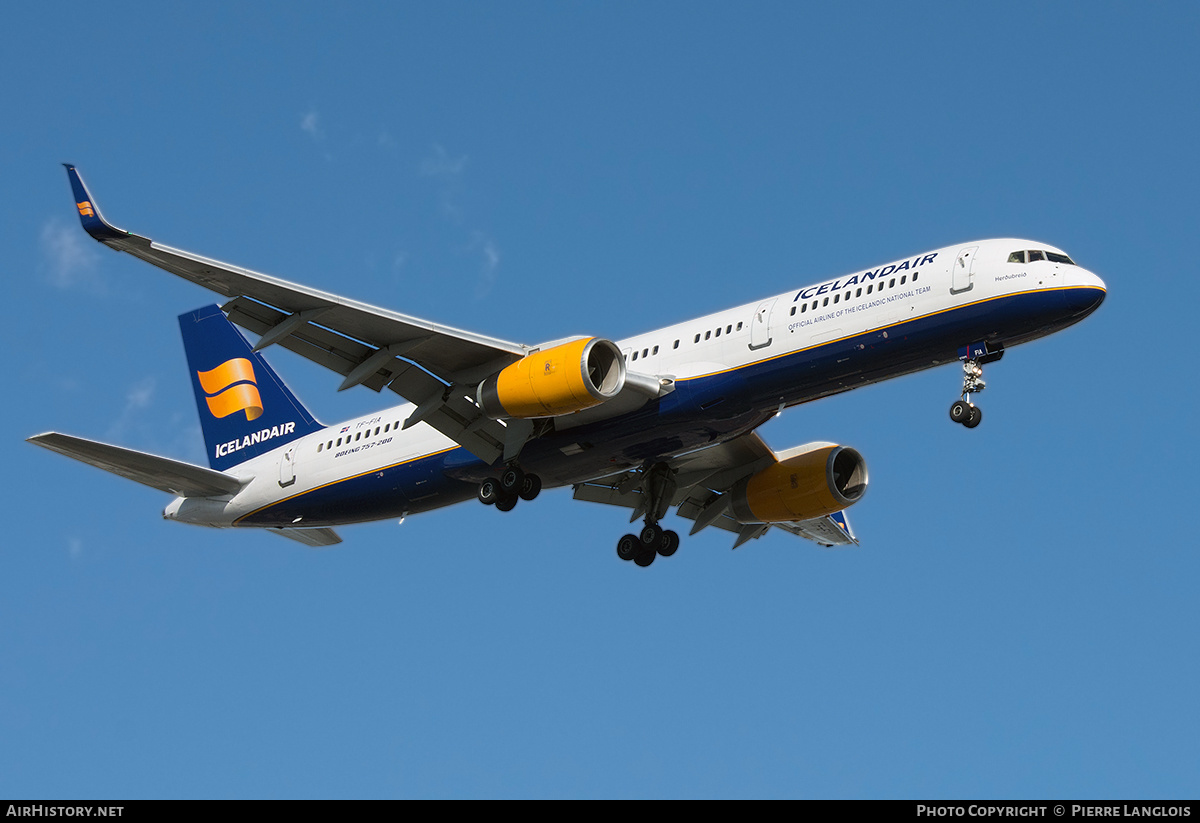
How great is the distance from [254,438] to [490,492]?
955 cm

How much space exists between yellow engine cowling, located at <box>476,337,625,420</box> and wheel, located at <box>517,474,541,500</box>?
2.38 m

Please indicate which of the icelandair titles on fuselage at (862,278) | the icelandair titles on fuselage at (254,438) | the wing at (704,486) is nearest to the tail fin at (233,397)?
the icelandair titles on fuselage at (254,438)

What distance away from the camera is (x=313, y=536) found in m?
38.1

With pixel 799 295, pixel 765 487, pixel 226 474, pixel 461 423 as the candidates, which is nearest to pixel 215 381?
pixel 226 474

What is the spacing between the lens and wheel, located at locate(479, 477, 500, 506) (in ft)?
108

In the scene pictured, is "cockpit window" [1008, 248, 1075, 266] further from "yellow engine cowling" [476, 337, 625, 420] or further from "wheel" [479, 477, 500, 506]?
"wheel" [479, 477, 500, 506]

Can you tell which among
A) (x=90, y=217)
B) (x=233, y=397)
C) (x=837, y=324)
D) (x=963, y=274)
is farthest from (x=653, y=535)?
(x=90, y=217)

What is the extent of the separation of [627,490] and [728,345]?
7313mm

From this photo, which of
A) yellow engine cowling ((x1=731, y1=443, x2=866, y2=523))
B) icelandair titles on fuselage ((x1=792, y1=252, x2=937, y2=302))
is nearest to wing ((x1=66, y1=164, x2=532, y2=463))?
icelandair titles on fuselage ((x1=792, y1=252, x2=937, y2=302))
